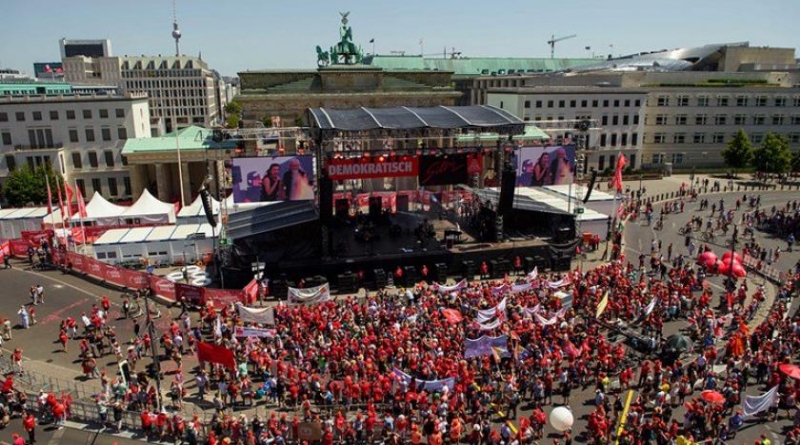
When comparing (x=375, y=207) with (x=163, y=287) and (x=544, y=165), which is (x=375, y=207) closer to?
(x=544, y=165)

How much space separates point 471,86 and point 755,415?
9252cm

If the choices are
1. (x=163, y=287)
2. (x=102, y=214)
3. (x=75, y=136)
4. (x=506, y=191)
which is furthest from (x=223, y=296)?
(x=75, y=136)

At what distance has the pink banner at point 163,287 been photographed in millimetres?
33031

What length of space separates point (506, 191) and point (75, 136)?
46.8 metres

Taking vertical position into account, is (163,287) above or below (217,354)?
below

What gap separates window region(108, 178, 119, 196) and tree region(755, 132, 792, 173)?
2901 inches

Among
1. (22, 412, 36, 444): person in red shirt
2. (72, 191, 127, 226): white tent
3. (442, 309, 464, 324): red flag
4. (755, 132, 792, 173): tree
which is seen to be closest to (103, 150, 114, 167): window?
A: (72, 191, 127, 226): white tent

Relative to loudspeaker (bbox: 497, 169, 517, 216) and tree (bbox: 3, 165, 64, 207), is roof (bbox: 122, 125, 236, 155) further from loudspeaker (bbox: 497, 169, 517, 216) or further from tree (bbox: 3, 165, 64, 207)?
loudspeaker (bbox: 497, 169, 517, 216)

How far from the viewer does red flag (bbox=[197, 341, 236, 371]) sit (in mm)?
21609

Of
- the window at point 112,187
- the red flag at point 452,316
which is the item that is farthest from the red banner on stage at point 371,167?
the window at point 112,187

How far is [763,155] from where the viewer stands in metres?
68.2

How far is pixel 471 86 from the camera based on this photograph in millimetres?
107500

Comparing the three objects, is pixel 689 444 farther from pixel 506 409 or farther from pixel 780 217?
pixel 780 217

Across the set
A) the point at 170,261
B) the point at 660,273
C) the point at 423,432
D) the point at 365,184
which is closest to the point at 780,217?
the point at 660,273
